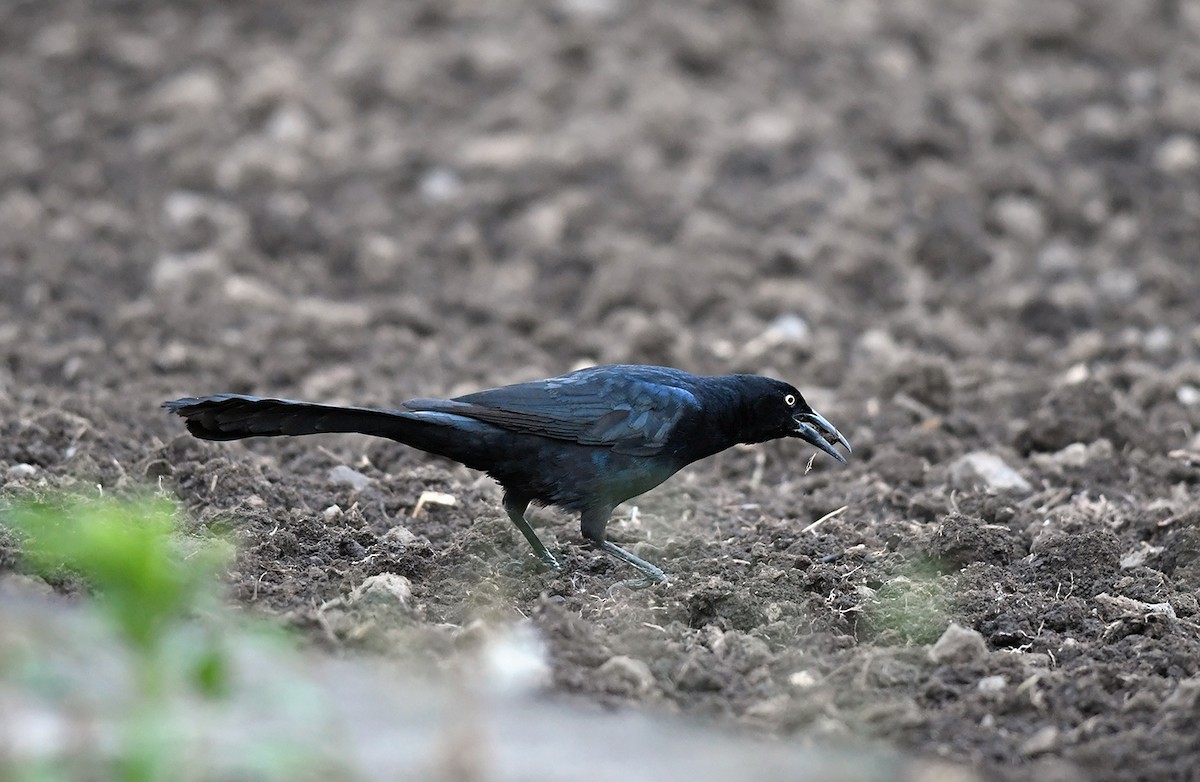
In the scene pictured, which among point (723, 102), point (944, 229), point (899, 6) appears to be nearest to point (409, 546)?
point (944, 229)

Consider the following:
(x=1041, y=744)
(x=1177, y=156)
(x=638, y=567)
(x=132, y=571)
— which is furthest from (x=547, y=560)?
(x=1177, y=156)

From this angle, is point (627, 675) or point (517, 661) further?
point (627, 675)

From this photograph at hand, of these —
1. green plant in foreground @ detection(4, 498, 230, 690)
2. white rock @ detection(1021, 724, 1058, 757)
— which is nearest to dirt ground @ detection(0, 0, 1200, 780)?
white rock @ detection(1021, 724, 1058, 757)

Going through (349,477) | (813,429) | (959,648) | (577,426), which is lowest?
(959,648)

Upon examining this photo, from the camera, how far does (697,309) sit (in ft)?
31.1

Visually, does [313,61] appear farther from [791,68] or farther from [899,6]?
[899,6]

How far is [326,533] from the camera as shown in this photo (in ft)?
19.6

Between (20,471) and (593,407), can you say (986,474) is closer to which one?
(593,407)

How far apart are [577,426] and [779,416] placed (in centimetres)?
91

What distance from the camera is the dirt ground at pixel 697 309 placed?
5.11 m

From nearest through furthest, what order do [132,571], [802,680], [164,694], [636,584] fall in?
[132,571]
[164,694]
[802,680]
[636,584]

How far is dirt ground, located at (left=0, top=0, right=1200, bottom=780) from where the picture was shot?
5105mm

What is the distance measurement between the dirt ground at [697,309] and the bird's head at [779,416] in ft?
1.18

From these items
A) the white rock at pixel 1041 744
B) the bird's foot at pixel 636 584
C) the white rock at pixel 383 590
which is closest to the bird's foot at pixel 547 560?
the bird's foot at pixel 636 584
